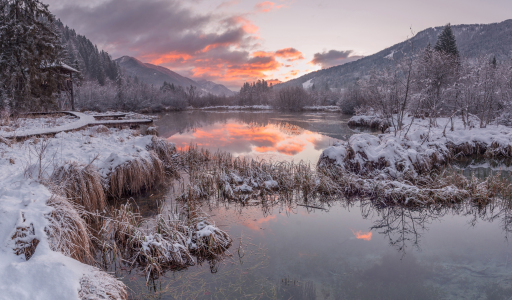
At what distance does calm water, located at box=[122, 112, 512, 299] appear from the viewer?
402cm

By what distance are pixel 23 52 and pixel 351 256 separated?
22.2 meters

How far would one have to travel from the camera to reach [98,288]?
9.18ft

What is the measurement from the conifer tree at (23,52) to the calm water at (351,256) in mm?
16953

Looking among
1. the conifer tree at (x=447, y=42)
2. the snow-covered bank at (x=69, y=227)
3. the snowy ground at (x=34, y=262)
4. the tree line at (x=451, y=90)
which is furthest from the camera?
the conifer tree at (x=447, y=42)

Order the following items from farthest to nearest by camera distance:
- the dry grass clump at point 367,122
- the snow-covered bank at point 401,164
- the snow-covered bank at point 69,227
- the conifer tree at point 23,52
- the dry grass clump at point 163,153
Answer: the dry grass clump at point 367,122, the conifer tree at point 23,52, the dry grass clump at point 163,153, the snow-covered bank at point 401,164, the snow-covered bank at point 69,227

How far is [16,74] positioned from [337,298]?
73.1 ft

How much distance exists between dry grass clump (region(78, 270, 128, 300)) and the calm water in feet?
3.08

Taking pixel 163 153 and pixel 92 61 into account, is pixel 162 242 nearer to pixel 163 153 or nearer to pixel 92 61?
pixel 163 153

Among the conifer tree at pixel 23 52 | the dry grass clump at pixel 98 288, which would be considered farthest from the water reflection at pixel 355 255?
the conifer tree at pixel 23 52

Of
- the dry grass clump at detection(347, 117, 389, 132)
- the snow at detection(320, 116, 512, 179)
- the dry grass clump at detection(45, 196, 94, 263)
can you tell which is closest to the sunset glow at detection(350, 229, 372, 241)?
the snow at detection(320, 116, 512, 179)

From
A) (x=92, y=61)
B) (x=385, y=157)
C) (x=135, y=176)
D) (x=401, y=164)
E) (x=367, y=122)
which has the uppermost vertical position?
(x=92, y=61)

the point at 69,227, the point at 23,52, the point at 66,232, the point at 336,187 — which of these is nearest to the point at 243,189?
the point at 336,187

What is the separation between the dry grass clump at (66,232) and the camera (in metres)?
3.29

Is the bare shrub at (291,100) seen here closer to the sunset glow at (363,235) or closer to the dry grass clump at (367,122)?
the dry grass clump at (367,122)
